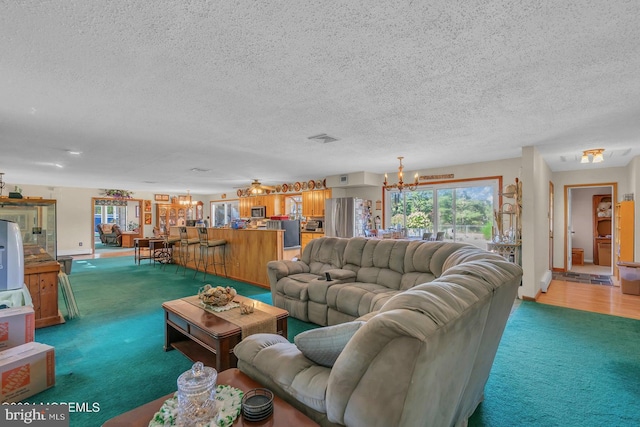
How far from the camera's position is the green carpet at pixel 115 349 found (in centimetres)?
212

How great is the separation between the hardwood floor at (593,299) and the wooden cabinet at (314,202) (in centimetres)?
528

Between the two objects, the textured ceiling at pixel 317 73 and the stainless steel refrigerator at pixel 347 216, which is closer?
the textured ceiling at pixel 317 73

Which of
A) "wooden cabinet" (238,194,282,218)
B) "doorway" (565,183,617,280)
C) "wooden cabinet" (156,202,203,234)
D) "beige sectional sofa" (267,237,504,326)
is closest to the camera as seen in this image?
"beige sectional sofa" (267,237,504,326)

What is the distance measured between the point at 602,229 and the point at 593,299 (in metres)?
4.94

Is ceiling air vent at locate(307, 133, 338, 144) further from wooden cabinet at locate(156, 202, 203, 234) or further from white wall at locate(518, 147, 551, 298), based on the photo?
wooden cabinet at locate(156, 202, 203, 234)

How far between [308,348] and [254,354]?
0.34 m

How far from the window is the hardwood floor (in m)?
1.47

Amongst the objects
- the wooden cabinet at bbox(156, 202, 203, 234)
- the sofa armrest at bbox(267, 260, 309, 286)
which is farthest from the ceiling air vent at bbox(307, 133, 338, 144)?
the wooden cabinet at bbox(156, 202, 203, 234)

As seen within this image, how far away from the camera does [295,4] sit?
151cm

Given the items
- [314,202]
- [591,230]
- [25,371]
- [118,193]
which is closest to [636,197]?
[591,230]

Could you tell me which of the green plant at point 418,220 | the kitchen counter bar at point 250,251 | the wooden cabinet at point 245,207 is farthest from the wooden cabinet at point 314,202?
the wooden cabinet at point 245,207

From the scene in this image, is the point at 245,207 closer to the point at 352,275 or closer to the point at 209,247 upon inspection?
the point at 209,247

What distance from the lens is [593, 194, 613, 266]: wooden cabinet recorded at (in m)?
7.86

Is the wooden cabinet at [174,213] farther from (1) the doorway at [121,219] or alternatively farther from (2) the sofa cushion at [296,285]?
(2) the sofa cushion at [296,285]
